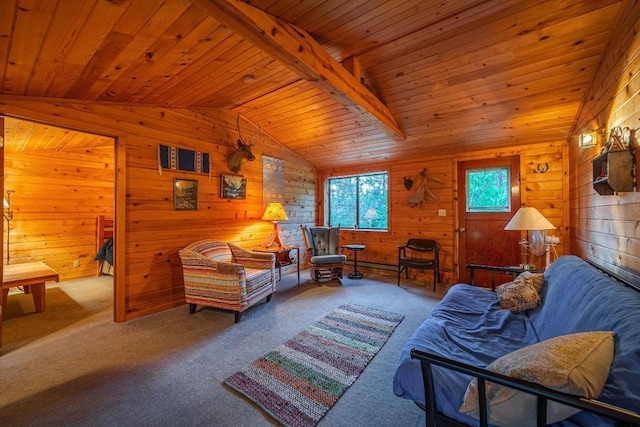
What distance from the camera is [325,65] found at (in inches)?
92.4

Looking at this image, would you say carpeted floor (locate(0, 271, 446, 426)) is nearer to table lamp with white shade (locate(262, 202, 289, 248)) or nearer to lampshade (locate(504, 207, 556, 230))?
table lamp with white shade (locate(262, 202, 289, 248))

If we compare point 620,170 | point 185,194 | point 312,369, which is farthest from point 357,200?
point 620,170

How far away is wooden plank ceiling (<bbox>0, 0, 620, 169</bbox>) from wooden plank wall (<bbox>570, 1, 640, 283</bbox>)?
10.3 inches

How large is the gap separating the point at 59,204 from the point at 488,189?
7.05m

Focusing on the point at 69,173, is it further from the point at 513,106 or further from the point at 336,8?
the point at 513,106

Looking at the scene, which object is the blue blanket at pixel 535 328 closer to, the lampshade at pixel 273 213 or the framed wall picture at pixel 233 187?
the lampshade at pixel 273 213

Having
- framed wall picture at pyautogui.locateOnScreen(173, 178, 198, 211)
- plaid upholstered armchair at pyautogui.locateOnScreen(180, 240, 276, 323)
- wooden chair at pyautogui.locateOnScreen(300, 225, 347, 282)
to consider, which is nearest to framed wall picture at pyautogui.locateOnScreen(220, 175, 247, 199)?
framed wall picture at pyautogui.locateOnScreen(173, 178, 198, 211)

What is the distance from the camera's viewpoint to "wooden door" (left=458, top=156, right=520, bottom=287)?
390 cm

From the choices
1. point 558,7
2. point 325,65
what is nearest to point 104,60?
point 325,65

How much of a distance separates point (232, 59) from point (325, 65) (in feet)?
2.74

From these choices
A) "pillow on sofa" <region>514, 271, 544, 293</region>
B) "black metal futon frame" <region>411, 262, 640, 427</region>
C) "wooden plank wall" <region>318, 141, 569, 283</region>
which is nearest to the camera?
"black metal futon frame" <region>411, 262, 640, 427</region>

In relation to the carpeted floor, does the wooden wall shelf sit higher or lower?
higher

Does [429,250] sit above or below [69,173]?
below

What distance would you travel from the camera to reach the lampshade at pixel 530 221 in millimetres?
2631
